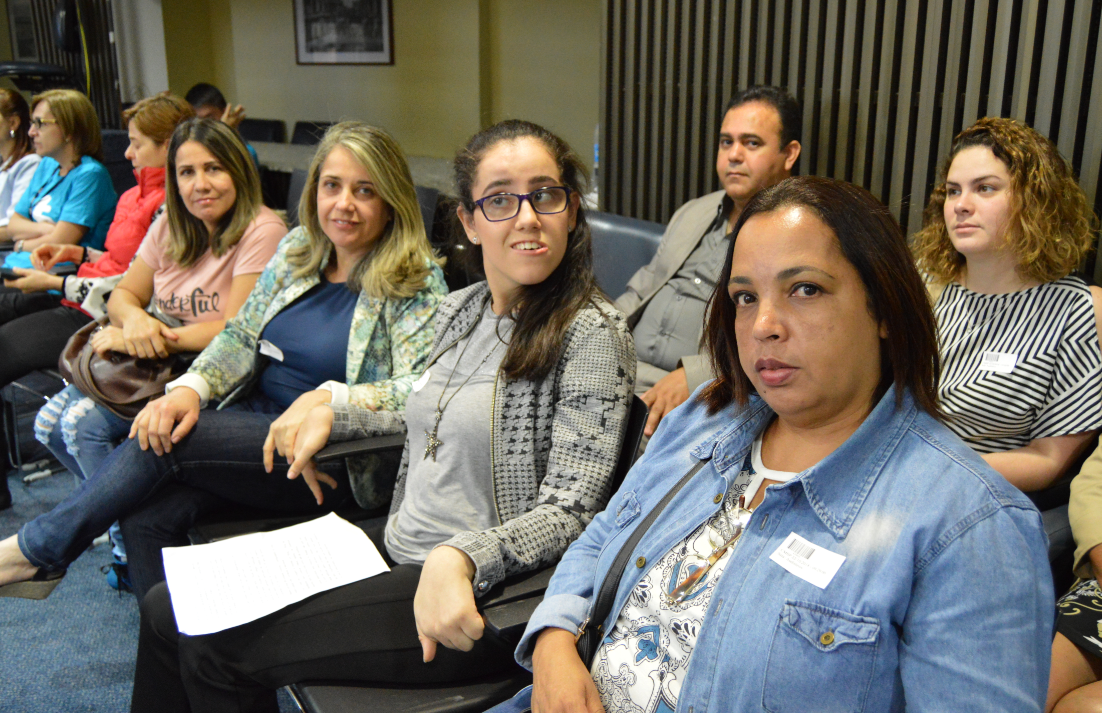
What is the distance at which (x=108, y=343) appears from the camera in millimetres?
2418

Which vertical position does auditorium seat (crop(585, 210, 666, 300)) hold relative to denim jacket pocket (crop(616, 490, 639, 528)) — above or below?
above

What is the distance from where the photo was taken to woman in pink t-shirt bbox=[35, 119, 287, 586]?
2.61m

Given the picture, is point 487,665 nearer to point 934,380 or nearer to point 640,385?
point 934,380

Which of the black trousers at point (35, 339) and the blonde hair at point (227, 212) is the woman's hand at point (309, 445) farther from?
the black trousers at point (35, 339)

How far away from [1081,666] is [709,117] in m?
2.43

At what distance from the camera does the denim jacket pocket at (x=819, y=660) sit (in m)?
0.90

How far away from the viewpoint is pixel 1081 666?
1421mm

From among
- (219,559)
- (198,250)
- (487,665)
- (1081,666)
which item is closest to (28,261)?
(198,250)

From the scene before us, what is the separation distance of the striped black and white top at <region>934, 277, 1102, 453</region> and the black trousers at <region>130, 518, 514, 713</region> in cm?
120

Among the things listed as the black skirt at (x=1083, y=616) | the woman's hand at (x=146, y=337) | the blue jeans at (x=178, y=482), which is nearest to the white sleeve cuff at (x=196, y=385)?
the blue jeans at (x=178, y=482)

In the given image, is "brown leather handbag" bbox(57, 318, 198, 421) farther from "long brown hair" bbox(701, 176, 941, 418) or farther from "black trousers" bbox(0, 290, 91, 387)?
"long brown hair" bbox(701, 176, 941, 418)

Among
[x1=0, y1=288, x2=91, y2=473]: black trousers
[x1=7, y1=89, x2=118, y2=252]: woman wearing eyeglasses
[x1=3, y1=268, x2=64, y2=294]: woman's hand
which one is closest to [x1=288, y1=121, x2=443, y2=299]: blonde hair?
[x1=0, y1=288, x2=91, y2=473]: black trousers

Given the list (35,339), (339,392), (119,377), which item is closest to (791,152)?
(339,392)

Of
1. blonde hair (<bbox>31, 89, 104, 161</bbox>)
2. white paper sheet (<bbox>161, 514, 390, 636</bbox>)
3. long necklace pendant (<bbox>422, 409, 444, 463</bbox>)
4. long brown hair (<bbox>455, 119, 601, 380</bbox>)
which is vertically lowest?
white paper sheet (<bbox>161, 514, 390, 636</bbox>)
